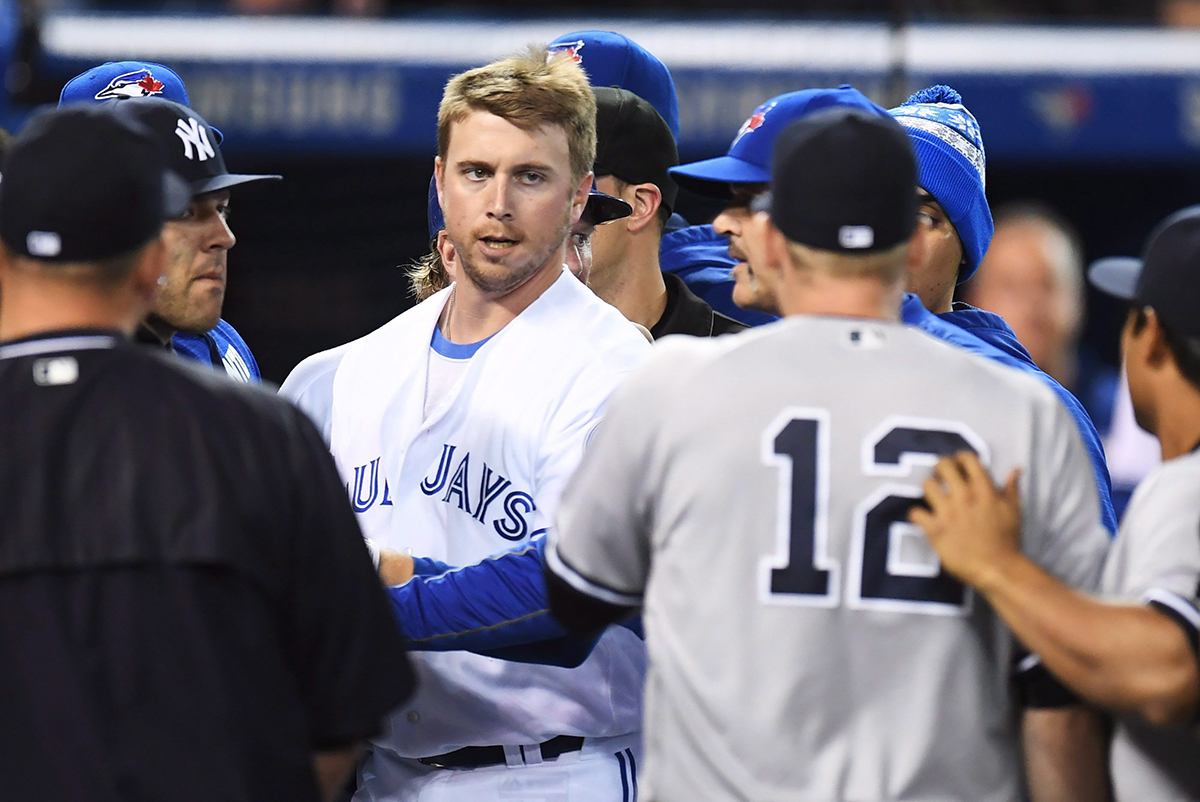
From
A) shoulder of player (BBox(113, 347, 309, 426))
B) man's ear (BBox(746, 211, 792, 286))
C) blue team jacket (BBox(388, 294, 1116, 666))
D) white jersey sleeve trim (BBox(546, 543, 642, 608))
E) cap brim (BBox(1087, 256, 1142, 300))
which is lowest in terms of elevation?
blue team jacket (BBox(388, 294, 1116, 666))

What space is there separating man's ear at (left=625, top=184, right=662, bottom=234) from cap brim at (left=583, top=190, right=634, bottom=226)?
0.98ft

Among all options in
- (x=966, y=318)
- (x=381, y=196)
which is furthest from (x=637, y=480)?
(x=381, y=196)

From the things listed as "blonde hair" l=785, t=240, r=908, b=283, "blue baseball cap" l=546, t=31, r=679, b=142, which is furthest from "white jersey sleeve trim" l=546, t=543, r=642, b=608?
"blue baseball cap" l=546, t=31, r=679, b=142

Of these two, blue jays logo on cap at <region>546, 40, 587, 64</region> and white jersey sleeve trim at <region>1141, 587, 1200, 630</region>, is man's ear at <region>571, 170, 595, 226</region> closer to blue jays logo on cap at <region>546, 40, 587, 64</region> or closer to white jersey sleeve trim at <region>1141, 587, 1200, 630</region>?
blue jays logo on cap at <region>546, 40, 587, 64</region>

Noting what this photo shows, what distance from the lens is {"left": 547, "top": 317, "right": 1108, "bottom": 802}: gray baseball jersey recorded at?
6.93ft

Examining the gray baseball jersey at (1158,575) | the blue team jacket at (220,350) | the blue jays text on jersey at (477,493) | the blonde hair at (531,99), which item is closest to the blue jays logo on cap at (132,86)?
the blue team jacket at (220,350)

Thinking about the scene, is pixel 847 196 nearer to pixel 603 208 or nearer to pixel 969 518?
pixel 969 518

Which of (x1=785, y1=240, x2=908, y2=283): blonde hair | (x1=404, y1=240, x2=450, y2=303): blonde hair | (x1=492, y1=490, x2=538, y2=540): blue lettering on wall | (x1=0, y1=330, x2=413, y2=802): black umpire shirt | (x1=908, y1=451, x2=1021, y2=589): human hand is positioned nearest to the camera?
(x1=0, y1=330, x2=413, y2=802): black umpire shirt

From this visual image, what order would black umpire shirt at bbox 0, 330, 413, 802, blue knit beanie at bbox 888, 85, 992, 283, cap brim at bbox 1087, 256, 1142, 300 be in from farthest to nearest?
blue knit beanie at bbox 888, 85, 992, 283 < cap brim at bbox 1087, 256, 1142, 300 < black umpire shirt at bbox 0, 330, 413, 802

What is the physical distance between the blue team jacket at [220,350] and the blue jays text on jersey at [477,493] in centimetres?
66

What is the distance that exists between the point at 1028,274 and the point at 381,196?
3.95 meters

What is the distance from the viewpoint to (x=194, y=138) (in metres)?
3.18

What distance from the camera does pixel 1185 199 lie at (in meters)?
Answer: 10.1

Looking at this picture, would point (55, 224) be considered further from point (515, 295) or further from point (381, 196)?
point (381, 196)
